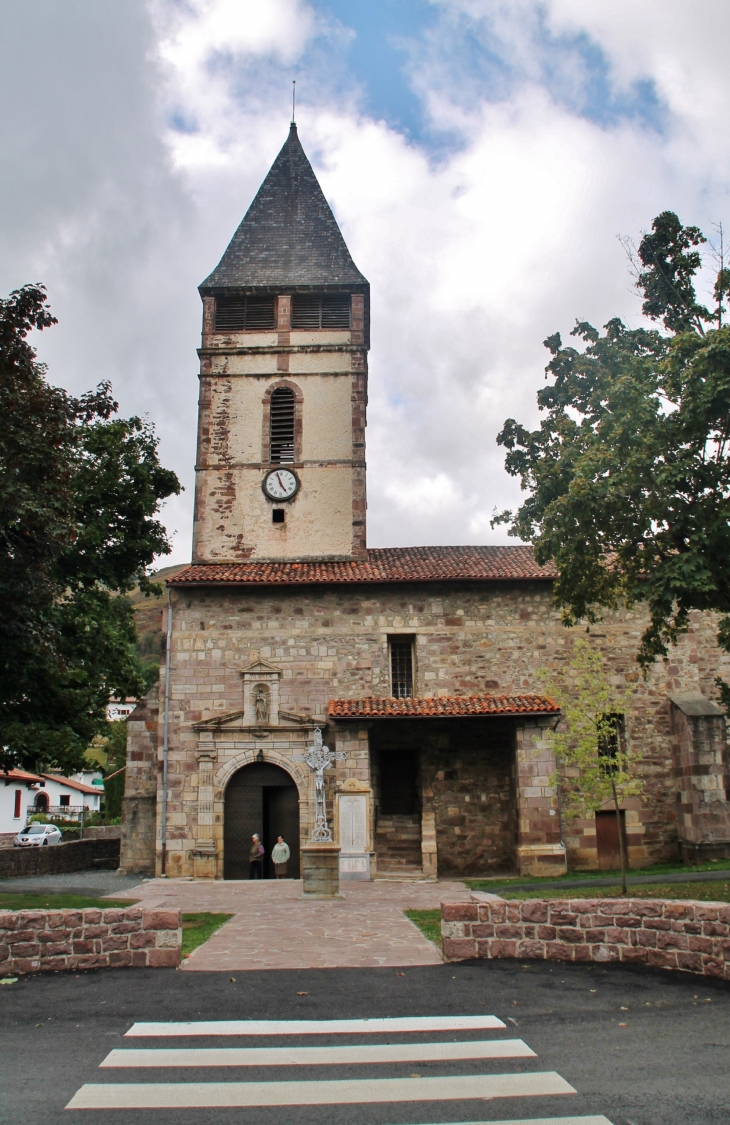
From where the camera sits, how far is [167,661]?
21516mm

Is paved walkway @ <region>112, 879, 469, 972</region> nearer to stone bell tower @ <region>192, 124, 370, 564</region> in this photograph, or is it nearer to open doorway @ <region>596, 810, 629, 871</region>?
open doorway @ <region>596, 810, 629, 871</region>

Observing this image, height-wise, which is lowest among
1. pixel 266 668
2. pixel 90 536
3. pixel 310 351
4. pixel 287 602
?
pixel 266 668

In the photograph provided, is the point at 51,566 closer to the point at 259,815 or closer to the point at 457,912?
the point at 259,815

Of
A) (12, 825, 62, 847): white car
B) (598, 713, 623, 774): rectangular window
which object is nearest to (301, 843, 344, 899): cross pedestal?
(598, 713, 623, 774): rectangular window

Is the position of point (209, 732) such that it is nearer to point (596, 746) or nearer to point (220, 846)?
point (220, 846)

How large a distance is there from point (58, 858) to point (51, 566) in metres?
14.0

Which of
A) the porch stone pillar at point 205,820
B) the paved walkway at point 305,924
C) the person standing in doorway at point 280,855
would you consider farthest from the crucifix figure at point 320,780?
the porch stone pillar at point 205,820

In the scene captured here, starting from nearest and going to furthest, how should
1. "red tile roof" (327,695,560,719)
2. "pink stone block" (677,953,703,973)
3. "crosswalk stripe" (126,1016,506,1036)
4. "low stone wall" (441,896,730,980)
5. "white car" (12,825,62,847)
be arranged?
"crosswalk stripe" (126,1016,506,1036)
"pink stone block" (677,953,703,973)
"low stone wall" (441,896,730,980)
"red tile roof" (327,695,560,719)
"white car" (12,825,62,847)

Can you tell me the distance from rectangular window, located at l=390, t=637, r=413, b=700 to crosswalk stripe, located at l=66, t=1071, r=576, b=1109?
1602 cm

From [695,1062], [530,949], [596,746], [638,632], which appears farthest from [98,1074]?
[638,632]

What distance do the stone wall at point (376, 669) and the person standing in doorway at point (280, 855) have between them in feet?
7.01

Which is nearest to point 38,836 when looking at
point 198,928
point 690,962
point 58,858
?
point 58,858

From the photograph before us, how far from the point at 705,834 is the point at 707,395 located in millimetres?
12041

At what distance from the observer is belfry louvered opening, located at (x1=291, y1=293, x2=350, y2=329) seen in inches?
1040
